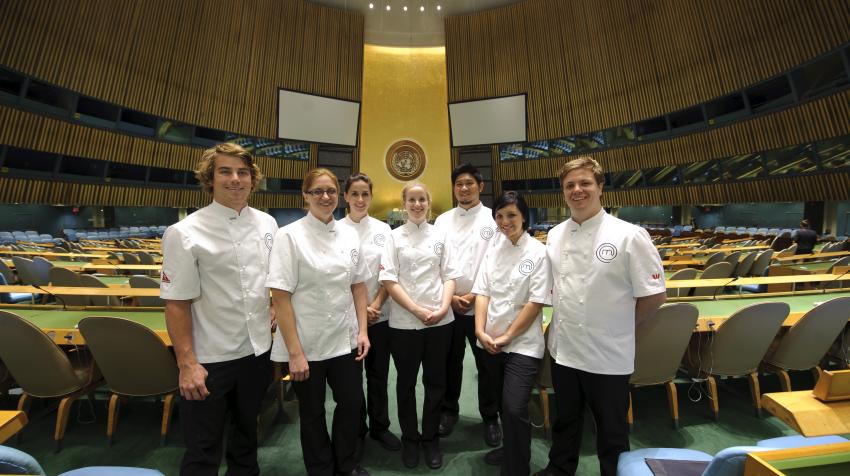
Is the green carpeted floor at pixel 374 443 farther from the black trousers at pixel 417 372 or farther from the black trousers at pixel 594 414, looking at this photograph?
the black trousers at pixel 594 414

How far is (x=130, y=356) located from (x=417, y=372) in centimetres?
156

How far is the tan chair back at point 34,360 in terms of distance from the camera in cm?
191

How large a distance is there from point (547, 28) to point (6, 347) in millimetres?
16281

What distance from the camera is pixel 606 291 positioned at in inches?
63.7

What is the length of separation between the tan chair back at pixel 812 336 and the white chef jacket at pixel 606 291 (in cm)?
145

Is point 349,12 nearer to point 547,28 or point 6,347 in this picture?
point 547,28

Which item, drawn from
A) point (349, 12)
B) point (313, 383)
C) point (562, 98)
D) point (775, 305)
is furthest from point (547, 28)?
point (313, 383)

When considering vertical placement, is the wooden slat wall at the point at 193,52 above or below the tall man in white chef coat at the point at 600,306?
above

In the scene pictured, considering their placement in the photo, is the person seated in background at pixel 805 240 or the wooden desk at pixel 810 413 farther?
the person seated in background at pixel 805 240

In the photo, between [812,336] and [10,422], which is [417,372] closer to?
[10,422]

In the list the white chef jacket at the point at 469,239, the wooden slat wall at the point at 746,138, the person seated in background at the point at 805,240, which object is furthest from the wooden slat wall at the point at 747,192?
the white chef jacket at the point at 469,239

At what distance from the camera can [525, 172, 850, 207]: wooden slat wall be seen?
827cm

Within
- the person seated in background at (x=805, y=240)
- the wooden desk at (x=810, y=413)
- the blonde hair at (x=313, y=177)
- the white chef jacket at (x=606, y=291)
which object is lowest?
the wooden desk at (x=810, y=413)

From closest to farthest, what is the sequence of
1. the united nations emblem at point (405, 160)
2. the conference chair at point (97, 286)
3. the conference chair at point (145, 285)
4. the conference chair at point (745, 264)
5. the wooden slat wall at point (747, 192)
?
the conference chair at point (145, 285)
the conference chair at point (97, 286)
the conference chair at point (745, 264)
the wooden slat wall at point (747, 192)
the united nations emblem at point (405, 160)
